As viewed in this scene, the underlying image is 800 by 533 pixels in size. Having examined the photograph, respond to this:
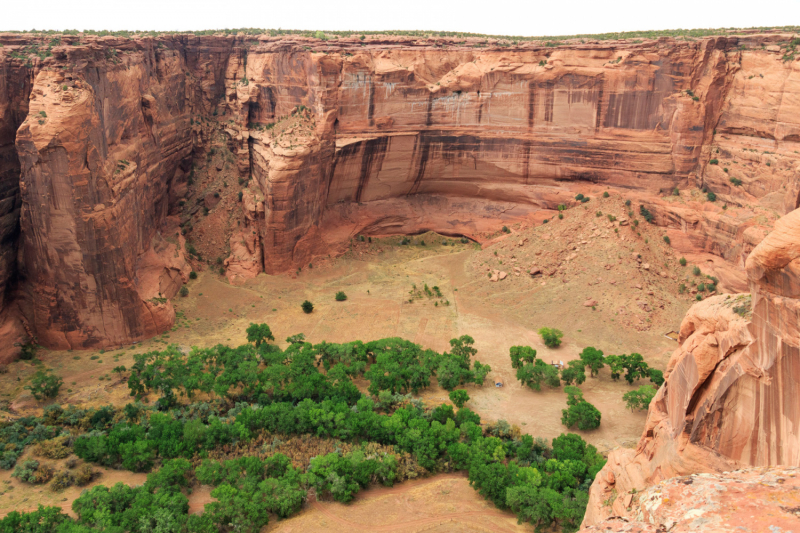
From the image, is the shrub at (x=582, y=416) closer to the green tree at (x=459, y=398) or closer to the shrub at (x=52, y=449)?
the green tree at (x=459, y=398)

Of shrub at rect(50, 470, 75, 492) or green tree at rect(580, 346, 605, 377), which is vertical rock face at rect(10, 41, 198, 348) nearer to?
shrub at rect(50, 470, 75, 492)

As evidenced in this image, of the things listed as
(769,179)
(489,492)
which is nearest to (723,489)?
(489,492)

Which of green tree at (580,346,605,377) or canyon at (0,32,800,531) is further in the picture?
green tree at (580,346,605,377)

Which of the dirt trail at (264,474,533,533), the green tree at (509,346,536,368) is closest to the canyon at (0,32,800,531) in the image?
the green tree at (509,346,536,368)

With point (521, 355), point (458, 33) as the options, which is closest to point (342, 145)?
point (458, 33)

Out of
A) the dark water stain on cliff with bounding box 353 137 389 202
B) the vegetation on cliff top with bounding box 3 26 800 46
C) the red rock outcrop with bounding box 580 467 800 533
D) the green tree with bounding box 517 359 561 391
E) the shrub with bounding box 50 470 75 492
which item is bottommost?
the shrub with bounding box 50 470 75 492

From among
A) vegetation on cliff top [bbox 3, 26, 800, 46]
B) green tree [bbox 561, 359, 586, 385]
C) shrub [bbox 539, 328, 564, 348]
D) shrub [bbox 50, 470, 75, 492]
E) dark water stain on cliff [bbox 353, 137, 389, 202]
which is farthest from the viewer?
dark water stain on cliff [bbox 353, 137, 389, 202]

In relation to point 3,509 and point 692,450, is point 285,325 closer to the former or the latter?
point 3,509

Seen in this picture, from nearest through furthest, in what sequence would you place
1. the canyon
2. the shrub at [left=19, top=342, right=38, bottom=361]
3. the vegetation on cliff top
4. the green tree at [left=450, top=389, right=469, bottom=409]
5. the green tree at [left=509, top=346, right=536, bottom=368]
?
the green tree at [left=450, top=389, right=469, bottom=409], the canyon, the shrub at [left=19, top=342, right=38, bottom=361], the green tree at [left=509, top=346, right=536, bottom=368], the vegetation on cliff top
